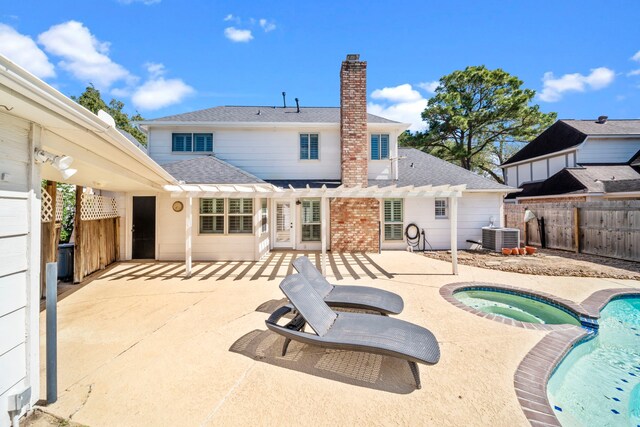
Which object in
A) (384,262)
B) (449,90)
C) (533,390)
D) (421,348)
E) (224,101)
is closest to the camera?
(533,390)

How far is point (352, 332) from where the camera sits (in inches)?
135

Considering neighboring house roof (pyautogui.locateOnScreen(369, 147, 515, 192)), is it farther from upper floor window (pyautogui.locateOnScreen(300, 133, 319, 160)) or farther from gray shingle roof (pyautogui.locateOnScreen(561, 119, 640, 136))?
gray shingle roof (pyautogui.locateOnScreen(561, 119, 640, 136))

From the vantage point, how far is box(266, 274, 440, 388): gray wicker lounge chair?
3.04 meters

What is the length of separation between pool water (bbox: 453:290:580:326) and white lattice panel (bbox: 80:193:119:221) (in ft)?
32.2

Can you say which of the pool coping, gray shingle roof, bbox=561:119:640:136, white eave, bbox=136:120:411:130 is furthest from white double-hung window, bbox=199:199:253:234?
gray shingle roof, bbox=561:119:640:136

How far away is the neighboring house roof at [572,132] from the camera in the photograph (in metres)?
16.9

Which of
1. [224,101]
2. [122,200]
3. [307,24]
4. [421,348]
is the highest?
[307,24]

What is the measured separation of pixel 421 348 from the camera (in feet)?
10.2

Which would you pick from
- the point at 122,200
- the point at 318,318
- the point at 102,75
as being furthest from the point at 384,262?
the point at 102,75

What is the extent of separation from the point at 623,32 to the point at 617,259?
572 inches

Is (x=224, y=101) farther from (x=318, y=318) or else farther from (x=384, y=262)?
(x=318, y=318)

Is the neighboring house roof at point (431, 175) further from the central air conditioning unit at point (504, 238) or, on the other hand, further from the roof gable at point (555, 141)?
the roof gable at point (555, 141)

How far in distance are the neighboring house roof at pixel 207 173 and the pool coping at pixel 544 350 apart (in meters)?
7.32

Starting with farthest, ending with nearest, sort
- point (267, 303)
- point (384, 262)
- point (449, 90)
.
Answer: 1. point (449, 90)
2. point (384, 262)
3. point (267, 303)
